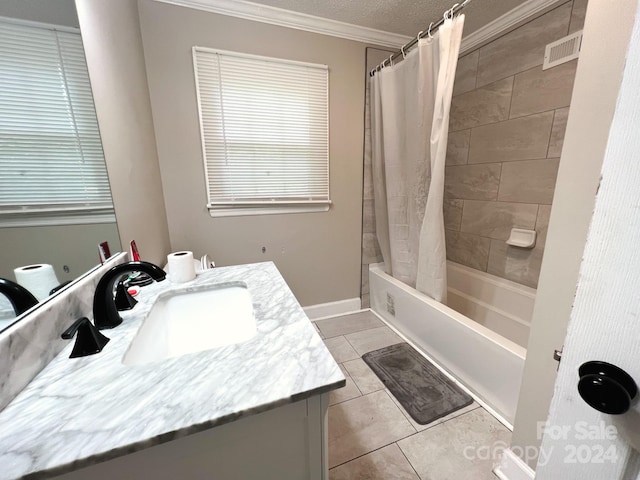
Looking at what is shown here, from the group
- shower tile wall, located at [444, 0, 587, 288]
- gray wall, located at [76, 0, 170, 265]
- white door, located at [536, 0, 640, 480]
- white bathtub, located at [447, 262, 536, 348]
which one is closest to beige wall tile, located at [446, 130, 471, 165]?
shower tile wall, located at [444, 0, 587, 288]

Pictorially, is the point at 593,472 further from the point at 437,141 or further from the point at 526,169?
the point at 526,169

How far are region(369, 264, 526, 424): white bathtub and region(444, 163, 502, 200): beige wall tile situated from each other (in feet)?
3.16

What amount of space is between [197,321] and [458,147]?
7.72 ft

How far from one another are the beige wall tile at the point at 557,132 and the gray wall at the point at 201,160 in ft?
4.09

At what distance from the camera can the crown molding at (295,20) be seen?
1.55 m

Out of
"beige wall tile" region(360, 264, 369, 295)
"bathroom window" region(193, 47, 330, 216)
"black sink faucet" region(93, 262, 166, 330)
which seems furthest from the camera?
"beige wall tile" region(360, 264, 369, 295)

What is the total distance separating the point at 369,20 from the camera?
1.76 m

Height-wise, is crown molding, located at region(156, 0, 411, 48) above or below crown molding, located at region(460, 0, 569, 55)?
above

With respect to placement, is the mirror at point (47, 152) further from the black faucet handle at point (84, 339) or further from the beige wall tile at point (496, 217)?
the beige wall tile at point (496, 217)

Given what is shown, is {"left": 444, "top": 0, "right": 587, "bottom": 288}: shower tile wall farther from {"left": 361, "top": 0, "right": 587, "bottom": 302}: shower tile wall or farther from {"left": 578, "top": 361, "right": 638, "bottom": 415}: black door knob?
{"left": 578, "top": 361, "right": 638, "bottom": 415}: black door knob

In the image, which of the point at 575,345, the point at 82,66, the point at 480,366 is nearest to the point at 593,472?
the point at 575,345

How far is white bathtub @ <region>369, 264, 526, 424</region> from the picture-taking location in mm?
1210

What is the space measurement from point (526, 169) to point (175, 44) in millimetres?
2443

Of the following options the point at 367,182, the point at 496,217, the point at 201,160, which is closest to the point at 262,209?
the point at 201,160
